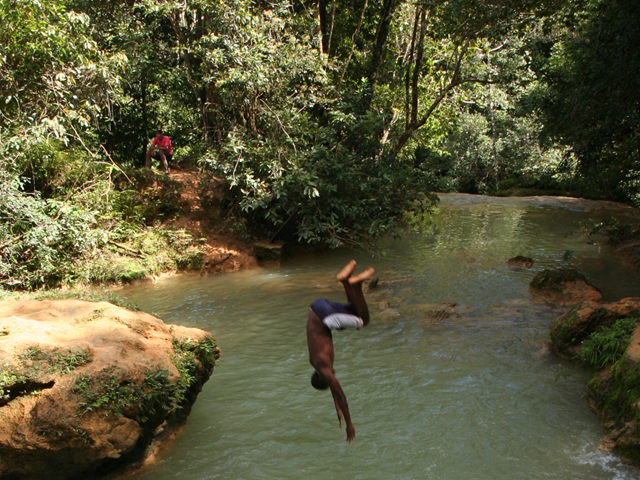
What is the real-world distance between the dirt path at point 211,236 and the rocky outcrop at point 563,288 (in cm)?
712

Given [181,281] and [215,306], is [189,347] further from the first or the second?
[181,281]

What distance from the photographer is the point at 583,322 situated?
24.1 ft

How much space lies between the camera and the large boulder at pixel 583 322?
7328 millimetres

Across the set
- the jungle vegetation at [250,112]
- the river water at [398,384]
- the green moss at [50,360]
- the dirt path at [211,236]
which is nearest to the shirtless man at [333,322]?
the river water at [398,384]

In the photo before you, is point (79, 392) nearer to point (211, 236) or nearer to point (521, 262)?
point (211, 236)

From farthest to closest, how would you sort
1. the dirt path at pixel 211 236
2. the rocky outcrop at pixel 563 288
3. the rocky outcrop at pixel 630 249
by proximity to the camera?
the dirt path at pixel 211 236 < the rocky outcrop at pixel 630 249 < the rocky outcrop at pixel 563 288

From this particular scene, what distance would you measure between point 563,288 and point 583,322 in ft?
9.69

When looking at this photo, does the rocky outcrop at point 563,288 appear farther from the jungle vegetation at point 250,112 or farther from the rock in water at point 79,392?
the rock in water at point 79,392

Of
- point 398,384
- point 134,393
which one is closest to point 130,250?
point 398,384

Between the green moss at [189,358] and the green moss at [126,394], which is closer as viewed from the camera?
the green moss at [126,394]

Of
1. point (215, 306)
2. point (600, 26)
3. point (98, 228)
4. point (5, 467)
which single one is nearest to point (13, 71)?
point (98, 228)

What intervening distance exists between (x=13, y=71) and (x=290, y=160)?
632cm

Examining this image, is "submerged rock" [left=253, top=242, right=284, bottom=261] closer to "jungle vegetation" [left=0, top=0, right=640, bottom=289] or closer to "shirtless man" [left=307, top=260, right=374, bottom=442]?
"jungle vegetation" [left=0, top=0, right=640, bottom=289]

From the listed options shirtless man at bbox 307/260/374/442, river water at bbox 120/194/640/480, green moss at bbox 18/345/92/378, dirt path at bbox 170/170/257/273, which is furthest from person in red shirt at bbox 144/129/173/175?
shirtless man at bbox 307/260/374/442
